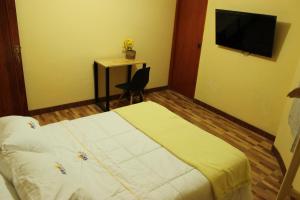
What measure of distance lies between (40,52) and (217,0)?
2.73 metres

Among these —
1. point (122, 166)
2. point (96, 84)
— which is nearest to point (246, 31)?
point (96, 84)

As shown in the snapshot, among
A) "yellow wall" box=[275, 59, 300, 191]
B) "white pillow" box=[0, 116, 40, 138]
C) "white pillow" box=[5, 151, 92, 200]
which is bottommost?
"yellow wall" box=[275, 59, 300, 191]

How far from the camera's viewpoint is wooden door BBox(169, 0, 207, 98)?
13.6 feet

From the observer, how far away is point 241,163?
1.93 meters

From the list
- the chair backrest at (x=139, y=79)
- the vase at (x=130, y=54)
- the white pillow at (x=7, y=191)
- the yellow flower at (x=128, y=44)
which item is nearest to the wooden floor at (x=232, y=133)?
→ the chair backrest at (x=139, y=79)

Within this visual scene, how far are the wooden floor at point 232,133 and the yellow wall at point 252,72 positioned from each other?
0.22 m

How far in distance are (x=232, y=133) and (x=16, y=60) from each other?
10.2 ft

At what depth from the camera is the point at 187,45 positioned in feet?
14.6

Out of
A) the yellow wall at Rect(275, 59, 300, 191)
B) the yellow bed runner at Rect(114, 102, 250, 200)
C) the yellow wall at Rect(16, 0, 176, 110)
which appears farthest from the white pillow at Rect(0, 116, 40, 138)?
the yellow wall at Rect(275, 59, 300, 191)

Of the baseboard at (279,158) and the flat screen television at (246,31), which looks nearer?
the baseboard at (279,158)

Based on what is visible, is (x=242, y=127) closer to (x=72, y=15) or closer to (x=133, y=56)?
(x=133, y=56)

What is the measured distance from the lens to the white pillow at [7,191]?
136 cm

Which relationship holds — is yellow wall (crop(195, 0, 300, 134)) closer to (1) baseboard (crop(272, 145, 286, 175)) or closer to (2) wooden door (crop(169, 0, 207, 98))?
(2) wooden door (crop(169, 0, 207, 98))

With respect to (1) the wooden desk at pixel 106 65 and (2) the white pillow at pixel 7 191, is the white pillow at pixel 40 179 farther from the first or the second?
(1) the wooden desk at pixel 106 65
